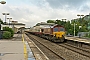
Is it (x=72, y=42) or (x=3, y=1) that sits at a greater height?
(x=3, y=1)

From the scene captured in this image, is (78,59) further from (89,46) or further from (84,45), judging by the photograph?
(84,45)

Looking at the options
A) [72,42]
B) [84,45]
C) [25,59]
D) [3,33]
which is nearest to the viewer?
[25,59]

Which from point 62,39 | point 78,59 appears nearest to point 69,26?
point 62,39

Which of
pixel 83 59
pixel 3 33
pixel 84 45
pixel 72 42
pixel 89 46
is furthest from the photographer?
pixel 3 33

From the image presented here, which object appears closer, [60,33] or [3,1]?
[3,1]

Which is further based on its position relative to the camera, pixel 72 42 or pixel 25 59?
pixel 72 42

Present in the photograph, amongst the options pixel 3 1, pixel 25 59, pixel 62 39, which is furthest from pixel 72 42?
pixel 25 59

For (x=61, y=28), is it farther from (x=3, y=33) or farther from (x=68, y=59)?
(x=68, y=59)

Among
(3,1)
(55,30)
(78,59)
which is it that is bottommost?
(78,59)

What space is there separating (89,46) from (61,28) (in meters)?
9.84

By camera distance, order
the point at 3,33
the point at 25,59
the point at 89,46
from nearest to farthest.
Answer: the point at 25,59, the point at 89,46, the point at 3,33

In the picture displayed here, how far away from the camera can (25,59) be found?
1288 cm

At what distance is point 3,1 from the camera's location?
28.8 meters

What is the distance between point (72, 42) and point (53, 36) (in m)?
3.22
